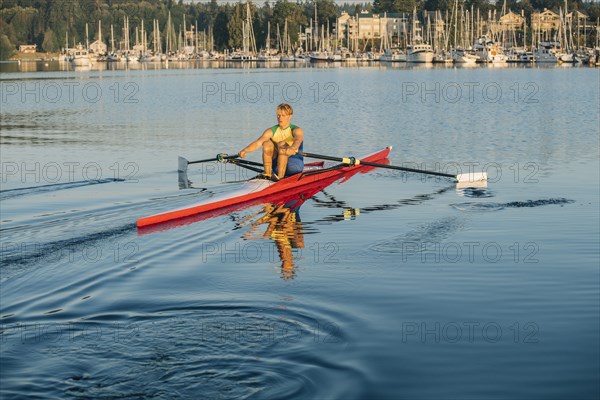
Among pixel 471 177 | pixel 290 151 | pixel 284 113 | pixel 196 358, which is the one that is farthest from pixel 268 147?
pixel 196 358

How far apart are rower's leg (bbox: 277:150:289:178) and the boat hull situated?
0.55 ft

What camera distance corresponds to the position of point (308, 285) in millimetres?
11891

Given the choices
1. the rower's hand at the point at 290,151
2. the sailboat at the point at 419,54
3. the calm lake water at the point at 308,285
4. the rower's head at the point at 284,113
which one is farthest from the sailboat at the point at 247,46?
the rower's hand at the point at 290,151

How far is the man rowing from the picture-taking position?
60.6 feet

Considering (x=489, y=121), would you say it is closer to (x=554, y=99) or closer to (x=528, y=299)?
(x=554, y=99)

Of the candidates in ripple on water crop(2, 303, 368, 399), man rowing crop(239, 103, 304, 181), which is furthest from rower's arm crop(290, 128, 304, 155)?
ripple on water crop(2, 303, 368, 399)

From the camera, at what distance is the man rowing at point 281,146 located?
18.5 metres

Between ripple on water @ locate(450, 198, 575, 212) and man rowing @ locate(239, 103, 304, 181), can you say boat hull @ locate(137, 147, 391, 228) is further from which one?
ripple on water @ locate(450, 198, 575, 212)

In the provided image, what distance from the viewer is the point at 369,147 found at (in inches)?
1214

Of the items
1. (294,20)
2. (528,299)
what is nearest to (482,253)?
(528,299)

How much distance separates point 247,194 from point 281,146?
4.96ft

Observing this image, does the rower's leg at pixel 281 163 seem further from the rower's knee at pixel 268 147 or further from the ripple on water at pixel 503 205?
the ripple on water at pixel 503 205

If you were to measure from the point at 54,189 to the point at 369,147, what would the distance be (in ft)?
45.5

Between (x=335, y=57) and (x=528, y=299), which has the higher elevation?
(x=335, y=57)
